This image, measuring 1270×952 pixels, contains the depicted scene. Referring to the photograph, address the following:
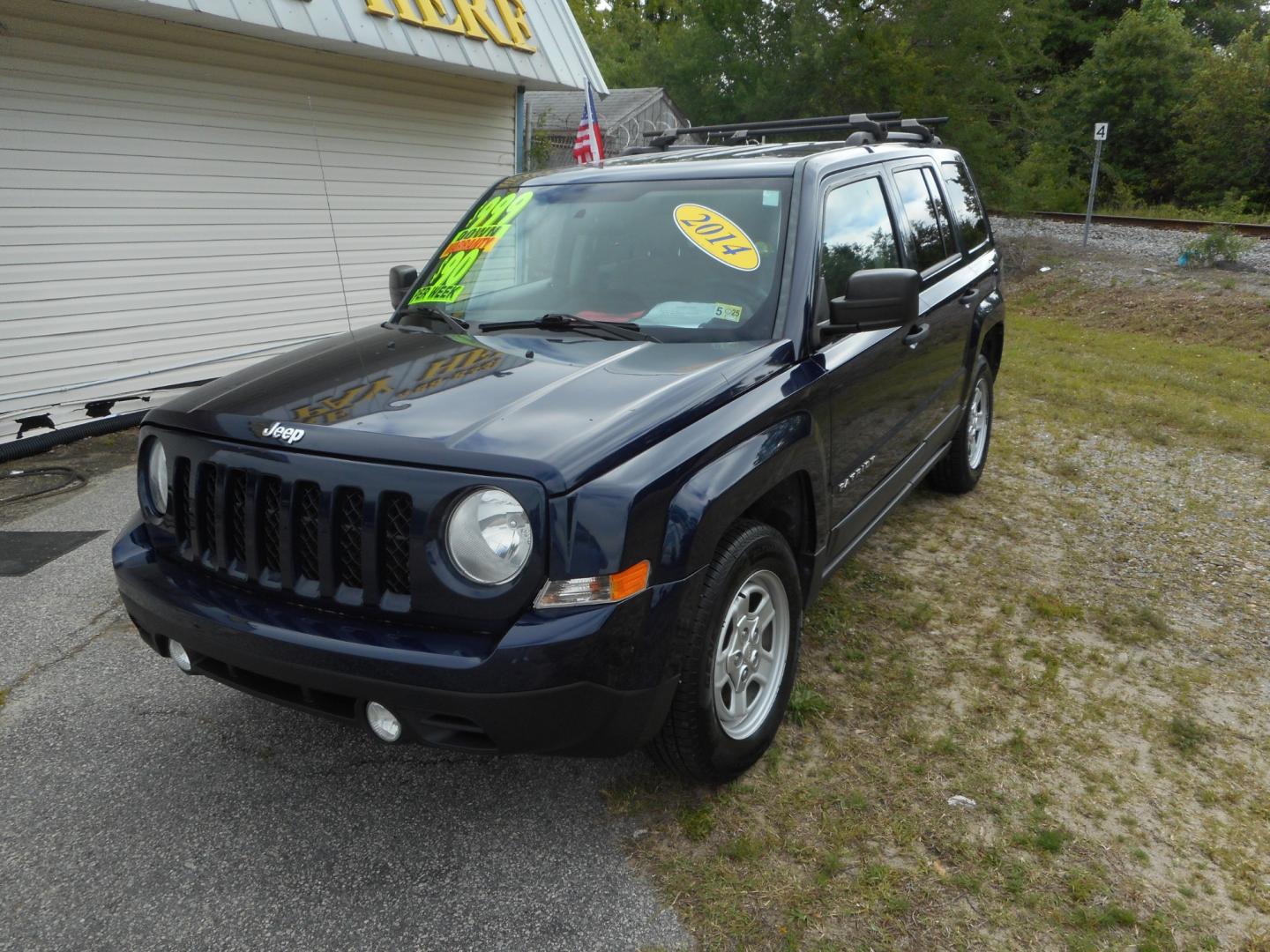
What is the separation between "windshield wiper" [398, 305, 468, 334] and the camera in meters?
3.45

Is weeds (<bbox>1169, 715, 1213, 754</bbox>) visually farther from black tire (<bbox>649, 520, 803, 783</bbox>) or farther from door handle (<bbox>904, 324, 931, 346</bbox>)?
door handle (<bbox>904, 324, 931, 346</bbox>)

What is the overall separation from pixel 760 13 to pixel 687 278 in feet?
77.6

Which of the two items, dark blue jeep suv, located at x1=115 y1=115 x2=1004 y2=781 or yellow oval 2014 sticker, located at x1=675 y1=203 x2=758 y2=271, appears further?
yellow oval 2014 sticker, located at x1=675 y1=203 x2=758 y2=271

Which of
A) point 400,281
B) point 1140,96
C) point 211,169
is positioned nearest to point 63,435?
point 211,169

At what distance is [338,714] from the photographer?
246 centimetres

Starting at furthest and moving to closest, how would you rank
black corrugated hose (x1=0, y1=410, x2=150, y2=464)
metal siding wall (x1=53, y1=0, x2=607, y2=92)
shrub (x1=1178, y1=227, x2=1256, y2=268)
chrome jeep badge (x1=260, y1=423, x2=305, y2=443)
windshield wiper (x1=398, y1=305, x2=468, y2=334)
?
shrub (x1=1178, y1=227, x2=1256, y2=268) < metal siding wall (x1=53, y1=0, x2=607, y2=92) < black corrugated hose (x1=0, y1=410, x2=150, y2=464) < windshield wiper (x1=398, y1=305, x2=468, y2=334) < chrome jeep badge (x1=260, y1=423, x2=305, y2=443)

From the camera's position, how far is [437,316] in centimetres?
357

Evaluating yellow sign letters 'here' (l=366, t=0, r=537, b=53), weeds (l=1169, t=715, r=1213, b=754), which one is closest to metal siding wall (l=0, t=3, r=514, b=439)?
yellow sign letters 'here' (l=366, t=0, r=537, b=53)

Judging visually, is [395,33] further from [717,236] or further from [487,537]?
[487,537]

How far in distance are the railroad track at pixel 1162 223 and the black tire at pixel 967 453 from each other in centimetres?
1413

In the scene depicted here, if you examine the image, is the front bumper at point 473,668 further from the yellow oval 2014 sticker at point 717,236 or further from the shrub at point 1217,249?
the shrub at point 1217,249

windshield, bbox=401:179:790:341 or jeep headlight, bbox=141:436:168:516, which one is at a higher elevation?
windshield, bbox=401:179:790:341

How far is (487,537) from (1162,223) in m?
23.6

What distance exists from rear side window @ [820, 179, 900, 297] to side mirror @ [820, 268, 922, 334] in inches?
9.2
